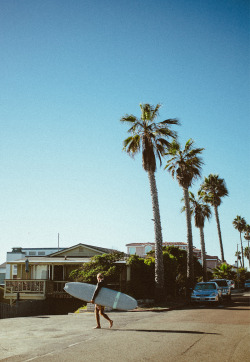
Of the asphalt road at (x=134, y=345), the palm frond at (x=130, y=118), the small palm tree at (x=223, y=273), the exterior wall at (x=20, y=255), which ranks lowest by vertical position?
the asphalt road at (x=134, y=345)

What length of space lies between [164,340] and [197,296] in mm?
14754

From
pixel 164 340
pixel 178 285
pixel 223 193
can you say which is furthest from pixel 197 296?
pixel 223 193

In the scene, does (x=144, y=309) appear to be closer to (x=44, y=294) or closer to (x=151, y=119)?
(x=44, y=294)

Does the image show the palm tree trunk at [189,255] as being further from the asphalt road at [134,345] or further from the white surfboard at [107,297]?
the asphalt road at [134,345]

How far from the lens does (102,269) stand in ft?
82.2

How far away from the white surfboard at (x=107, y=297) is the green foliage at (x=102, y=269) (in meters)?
9.01

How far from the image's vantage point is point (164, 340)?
912 centimetres

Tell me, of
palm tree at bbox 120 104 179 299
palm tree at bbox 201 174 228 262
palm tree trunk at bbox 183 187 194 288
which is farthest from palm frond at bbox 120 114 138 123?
palm tree at bbox 201 174 228 262

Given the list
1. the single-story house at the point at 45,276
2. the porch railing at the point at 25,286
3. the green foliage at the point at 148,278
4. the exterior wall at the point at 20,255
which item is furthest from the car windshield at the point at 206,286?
the exterior wall at the point at 20,255

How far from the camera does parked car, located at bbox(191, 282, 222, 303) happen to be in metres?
22.7

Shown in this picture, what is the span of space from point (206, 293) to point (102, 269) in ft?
23.3

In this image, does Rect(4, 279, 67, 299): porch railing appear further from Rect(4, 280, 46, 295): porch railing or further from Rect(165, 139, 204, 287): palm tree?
Rect(165, 139, 204, 287): palm tree

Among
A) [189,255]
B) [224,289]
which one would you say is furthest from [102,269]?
[189,255]

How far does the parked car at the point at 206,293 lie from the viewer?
22.7 metres
